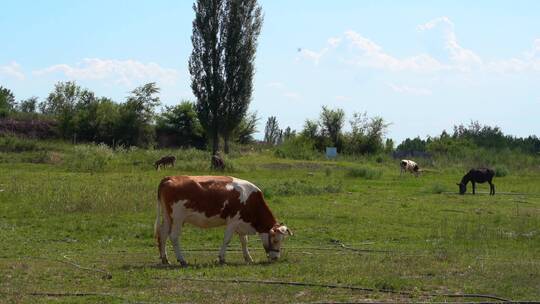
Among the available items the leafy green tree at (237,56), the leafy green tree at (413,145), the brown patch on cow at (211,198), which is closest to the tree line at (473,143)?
the leafy green tree at (413,145)

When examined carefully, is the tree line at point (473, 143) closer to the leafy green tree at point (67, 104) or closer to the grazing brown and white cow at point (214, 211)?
the leafy green tree at point (67, 104)

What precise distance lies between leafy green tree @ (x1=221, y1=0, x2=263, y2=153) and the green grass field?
72.9 ft

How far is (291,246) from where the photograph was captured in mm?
18172

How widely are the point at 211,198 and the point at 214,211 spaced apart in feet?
0.93

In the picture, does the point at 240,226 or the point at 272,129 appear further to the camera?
the point at 272,129

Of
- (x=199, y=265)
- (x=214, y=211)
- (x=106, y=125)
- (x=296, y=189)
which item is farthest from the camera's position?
A: (x=106, y=125)

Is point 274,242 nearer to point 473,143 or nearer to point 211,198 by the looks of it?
point 211,198

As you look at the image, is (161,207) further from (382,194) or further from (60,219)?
(382,194)

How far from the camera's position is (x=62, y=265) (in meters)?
14.5

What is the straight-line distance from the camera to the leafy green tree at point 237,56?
58.4 meters

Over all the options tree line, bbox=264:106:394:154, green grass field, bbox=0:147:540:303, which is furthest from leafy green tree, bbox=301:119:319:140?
green grass field, bbox=0:147:540:303

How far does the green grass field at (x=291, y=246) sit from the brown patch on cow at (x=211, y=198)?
983 mm

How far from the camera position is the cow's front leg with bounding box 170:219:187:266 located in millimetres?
14773

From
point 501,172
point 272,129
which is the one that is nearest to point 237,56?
point 501,172
